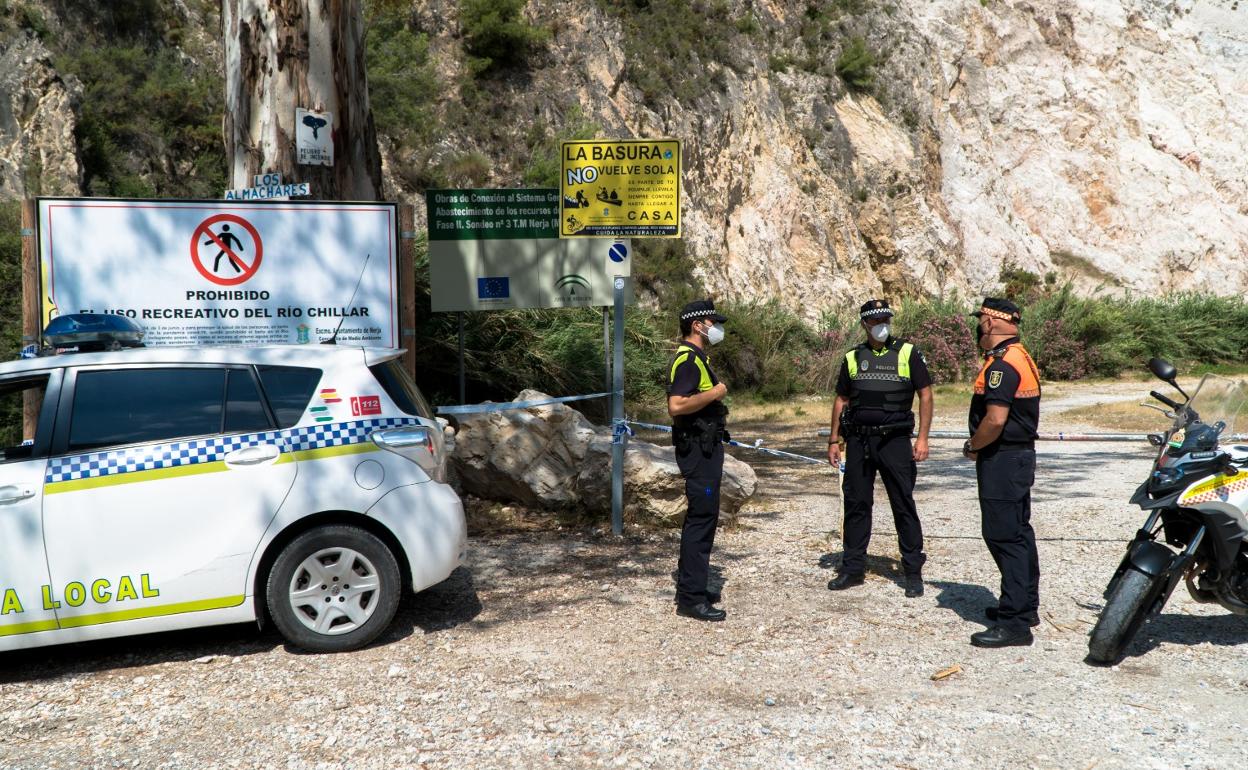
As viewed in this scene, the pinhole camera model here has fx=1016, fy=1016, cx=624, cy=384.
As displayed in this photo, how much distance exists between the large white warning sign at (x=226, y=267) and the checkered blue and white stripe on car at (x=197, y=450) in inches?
92.9

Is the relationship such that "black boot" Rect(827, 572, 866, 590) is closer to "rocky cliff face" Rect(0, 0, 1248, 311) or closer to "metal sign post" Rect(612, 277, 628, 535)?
"metal sign post" Rect(612, 277, 628, 535)

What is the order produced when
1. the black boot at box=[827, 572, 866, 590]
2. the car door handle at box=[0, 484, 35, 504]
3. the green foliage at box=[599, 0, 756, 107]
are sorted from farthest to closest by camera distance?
the green foliage at box=[599, 0, 756, 107], the black boot at box=[827, 572, 866, 590], the car door handle at box=[0, 484, 35, 504]

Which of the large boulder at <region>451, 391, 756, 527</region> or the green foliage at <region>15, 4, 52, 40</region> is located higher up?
the green foliage at <region>15, 4, 52, 40</region>

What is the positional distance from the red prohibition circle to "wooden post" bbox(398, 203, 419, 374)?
0.95 meters

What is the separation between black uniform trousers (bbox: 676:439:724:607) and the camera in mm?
5574

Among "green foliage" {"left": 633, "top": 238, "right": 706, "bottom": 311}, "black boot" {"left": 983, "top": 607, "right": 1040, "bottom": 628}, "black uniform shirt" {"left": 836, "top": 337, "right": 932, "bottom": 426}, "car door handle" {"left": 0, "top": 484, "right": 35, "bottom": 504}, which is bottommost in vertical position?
"black boot" {"left": 983, "top": 607, "right": 1040, "bottom": 628}

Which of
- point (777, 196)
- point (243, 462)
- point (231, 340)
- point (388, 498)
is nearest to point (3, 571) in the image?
point (243, 462)

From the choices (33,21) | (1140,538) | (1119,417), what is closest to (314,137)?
(1140,538)

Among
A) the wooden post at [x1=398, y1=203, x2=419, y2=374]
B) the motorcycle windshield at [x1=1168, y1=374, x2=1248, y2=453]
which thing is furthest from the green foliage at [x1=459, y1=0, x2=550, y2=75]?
the motorcycle windshield at [x1=1168, y1=374, x2=1248, y2=453]

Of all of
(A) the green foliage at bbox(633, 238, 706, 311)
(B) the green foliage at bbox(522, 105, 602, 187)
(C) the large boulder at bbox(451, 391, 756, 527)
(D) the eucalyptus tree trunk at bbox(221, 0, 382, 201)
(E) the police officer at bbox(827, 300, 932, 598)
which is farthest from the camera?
(A) the green foliage at bbox(633, 238, 706, 311)

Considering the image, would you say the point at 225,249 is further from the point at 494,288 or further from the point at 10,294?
the point at 10,294

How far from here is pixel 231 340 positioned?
23.0 feet

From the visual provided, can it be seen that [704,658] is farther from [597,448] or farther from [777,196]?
[777,196]

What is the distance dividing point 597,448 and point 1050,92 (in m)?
36.0
